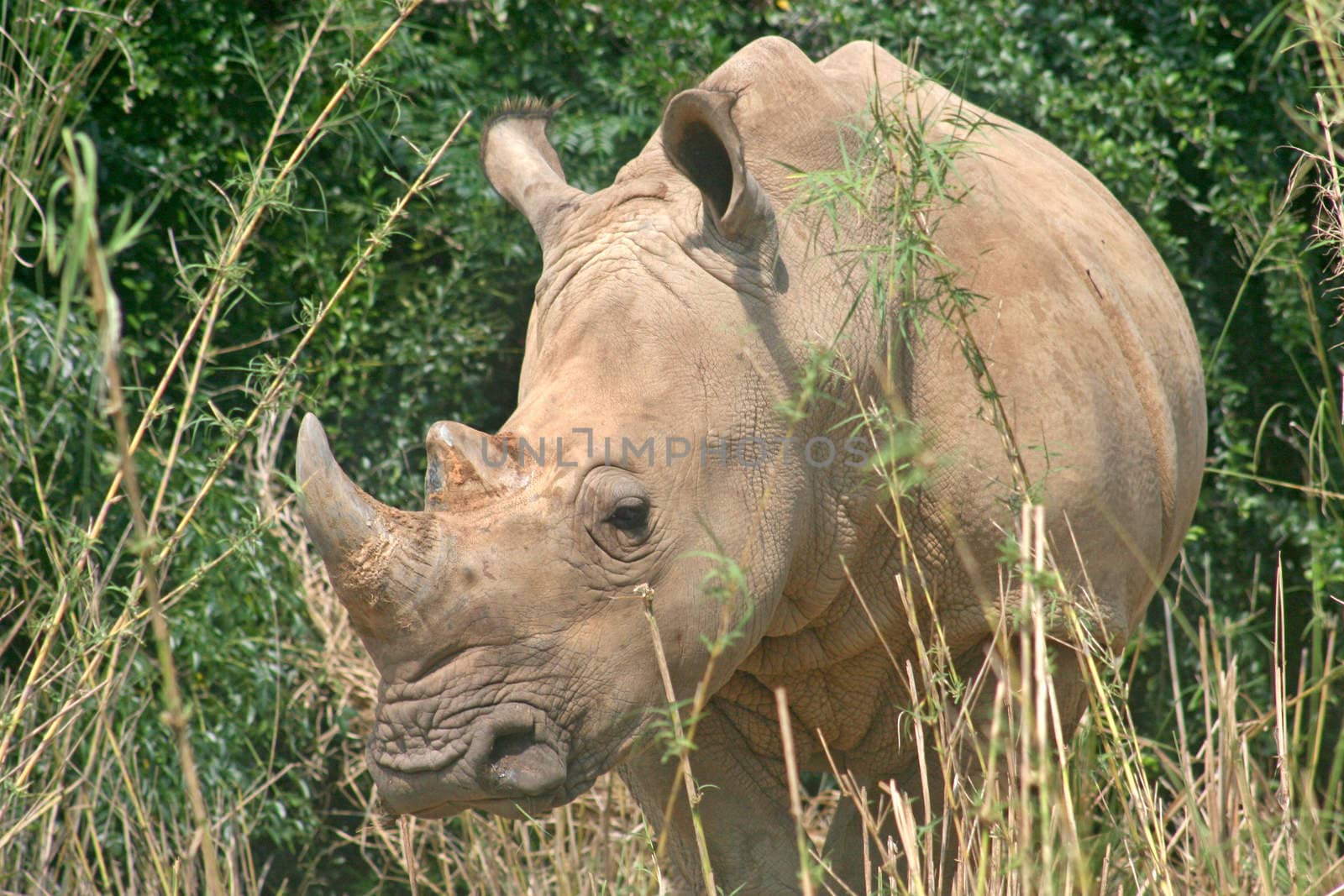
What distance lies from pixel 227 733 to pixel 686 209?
2678mm

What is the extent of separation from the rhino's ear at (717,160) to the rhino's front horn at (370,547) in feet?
2.82

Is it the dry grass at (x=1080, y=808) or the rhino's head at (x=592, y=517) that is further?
the rhino's head at (x=592, y=517)

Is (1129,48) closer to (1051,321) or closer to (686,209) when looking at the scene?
(1051,321)

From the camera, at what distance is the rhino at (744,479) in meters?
2.84

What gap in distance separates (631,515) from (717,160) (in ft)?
2.46

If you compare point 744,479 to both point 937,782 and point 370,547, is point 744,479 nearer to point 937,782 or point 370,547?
point 370,547

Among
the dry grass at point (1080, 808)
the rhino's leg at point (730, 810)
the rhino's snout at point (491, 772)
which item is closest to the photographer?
the dry grass at point (1080, 808)

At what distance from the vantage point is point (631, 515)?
298cm

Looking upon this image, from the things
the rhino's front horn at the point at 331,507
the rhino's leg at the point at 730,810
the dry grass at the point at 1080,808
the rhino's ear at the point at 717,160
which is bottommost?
the rhino's leg at the point at 730,810

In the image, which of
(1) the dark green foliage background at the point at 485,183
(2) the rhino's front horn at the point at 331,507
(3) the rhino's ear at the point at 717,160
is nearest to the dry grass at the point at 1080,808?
(2) the rhino's front horn at the point at 331,507

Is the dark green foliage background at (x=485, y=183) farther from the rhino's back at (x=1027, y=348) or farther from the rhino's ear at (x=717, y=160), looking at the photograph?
the rhino's ear at (x=717, y=160)

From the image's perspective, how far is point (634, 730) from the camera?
9.70ft

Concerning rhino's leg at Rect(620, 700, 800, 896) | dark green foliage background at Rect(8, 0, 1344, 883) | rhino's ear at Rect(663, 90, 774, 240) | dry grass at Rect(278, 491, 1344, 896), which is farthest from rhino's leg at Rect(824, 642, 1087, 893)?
dark green foliage background at Rect(8, 0, 1344, 883)

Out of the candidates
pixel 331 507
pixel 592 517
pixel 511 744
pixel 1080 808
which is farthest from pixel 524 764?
pixel 1080 808
